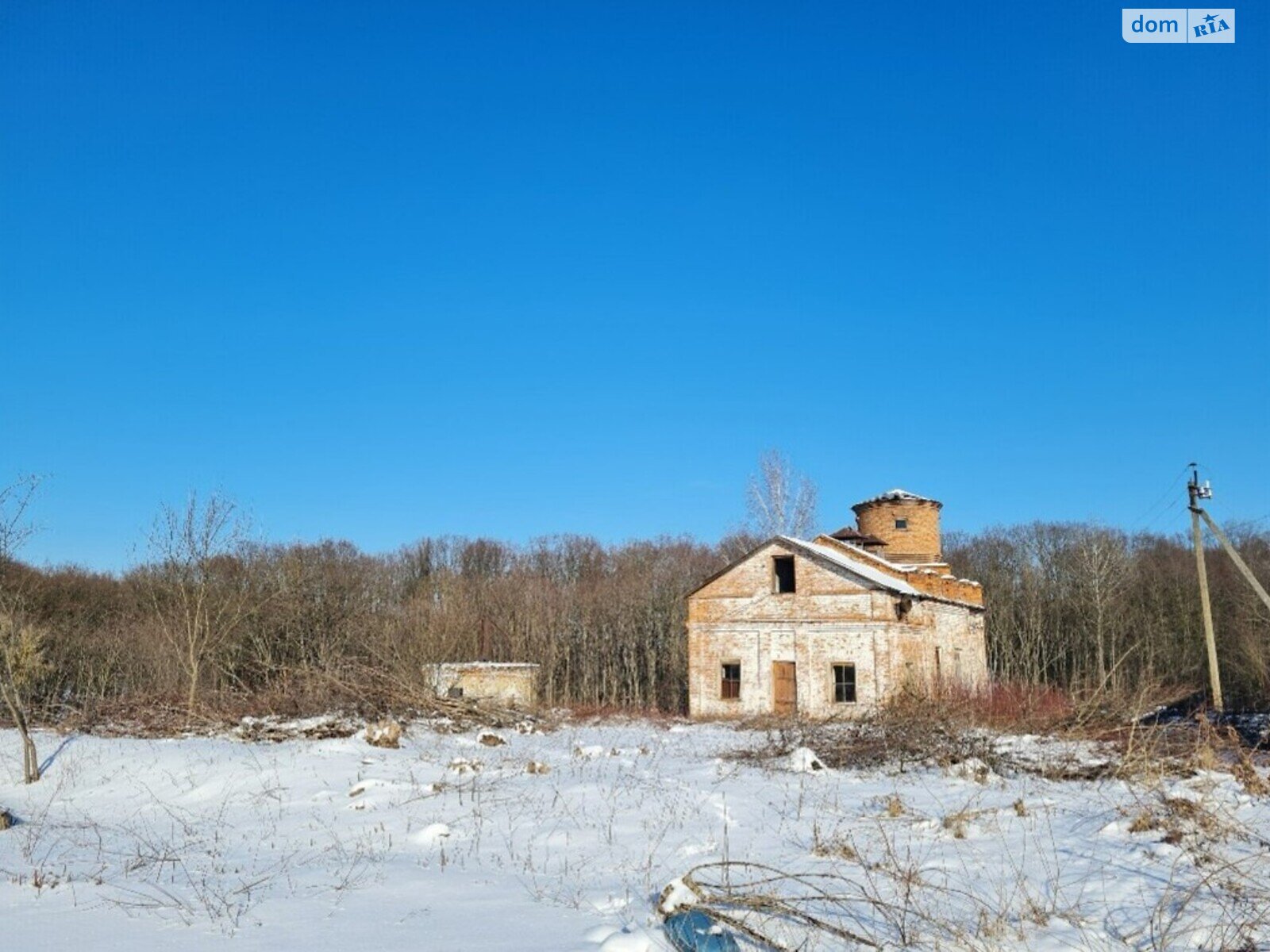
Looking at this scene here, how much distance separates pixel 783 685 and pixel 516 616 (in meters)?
20.9

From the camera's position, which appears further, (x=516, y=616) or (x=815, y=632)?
(x=516, y=616)

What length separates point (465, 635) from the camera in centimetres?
3697

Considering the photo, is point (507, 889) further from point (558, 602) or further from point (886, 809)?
point (558, 602)

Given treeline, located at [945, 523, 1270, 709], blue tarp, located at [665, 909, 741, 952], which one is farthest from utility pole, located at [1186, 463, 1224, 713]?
blue tarp, located at [665, 909, 741, 952]

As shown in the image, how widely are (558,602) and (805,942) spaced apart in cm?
4364

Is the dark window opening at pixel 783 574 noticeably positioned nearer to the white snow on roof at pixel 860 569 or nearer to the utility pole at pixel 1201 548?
the white snow on roof at pixel 860 569

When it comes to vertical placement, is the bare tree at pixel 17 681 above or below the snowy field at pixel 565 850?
above

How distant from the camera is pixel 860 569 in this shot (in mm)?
27766

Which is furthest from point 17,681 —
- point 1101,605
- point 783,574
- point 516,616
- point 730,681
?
point 1101,605

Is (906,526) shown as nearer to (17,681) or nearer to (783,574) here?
(783,574)

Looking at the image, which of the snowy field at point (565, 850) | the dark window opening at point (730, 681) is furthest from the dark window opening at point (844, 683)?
the snowy field at point (565, 850)

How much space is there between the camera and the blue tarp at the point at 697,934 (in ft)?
17.6

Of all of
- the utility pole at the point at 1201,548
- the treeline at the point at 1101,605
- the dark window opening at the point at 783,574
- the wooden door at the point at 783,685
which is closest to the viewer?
the utility pole at the point at 1201,548

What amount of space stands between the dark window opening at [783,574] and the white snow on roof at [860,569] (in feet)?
1.91
